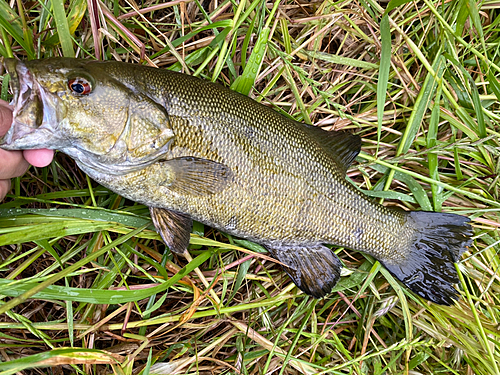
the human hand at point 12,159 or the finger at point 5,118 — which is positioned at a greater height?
the finger at point 5,118

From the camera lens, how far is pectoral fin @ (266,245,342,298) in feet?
7.76

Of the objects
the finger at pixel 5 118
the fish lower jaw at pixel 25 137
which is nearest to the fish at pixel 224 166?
the fish lower jaw at pixel 25 137

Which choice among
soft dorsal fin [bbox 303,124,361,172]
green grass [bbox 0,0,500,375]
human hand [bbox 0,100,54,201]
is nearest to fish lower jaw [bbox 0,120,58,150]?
human hand [bbox 0,100,54,201]

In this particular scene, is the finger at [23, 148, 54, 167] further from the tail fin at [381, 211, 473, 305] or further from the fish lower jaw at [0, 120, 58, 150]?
the tail fin at [381, 211, 473, 305]

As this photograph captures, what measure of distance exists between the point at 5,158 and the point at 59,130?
0.40 metres

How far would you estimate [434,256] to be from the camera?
2.43 m

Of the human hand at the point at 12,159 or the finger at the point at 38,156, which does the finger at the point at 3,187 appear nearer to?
the human hand at the point at 12,159

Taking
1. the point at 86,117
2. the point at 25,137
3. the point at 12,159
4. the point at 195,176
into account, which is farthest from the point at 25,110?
the point at 195,176

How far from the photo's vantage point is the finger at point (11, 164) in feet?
5.87

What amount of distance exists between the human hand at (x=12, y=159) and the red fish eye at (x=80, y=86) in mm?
347

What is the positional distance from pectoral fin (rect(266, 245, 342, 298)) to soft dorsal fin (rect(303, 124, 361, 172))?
65 centimetres

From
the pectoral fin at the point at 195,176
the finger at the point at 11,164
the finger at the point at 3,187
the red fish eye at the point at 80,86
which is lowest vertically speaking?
the finger at the point at 3,187

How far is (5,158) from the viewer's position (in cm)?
179

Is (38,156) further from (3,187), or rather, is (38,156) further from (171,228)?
(171,228)
